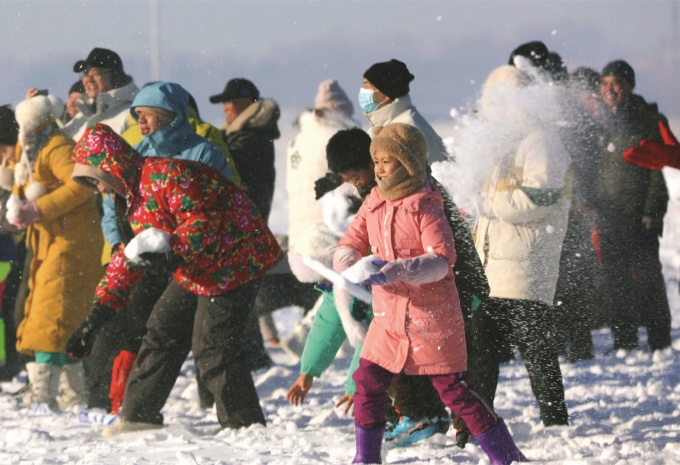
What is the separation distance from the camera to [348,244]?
17.2ft

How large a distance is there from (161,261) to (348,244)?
970 mm

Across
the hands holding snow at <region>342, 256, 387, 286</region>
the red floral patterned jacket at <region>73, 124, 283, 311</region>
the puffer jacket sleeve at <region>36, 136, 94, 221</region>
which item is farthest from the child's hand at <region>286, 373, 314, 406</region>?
the puffer jacket sleeve at <region>36, 136, 94, 221</region>

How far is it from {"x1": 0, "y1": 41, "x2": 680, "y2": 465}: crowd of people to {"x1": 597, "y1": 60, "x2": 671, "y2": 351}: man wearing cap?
0.01 metres

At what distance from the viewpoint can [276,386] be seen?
8.27 m

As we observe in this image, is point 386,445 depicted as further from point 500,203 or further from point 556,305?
point 556,305

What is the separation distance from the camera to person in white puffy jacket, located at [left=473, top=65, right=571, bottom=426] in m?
6.12

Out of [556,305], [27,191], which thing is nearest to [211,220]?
[27,191]

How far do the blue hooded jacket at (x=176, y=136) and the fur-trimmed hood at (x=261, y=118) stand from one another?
5.55 feet

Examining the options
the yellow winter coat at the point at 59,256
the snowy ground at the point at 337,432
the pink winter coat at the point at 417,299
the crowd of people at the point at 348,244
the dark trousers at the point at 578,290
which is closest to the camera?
the pink winter coat at the point at 417,299

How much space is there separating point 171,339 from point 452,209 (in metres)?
1.70

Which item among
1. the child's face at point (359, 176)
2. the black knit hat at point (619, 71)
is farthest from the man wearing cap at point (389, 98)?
the black knit hat at point (619, 71)

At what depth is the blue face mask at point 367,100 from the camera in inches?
248

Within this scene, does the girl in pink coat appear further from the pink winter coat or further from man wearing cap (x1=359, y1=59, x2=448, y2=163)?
man wearing cap (x1=359, y1=59, x2=448, y2=163)

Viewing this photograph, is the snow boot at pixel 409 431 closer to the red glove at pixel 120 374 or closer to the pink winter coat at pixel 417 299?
the pink winter coat at pixel 417 299
